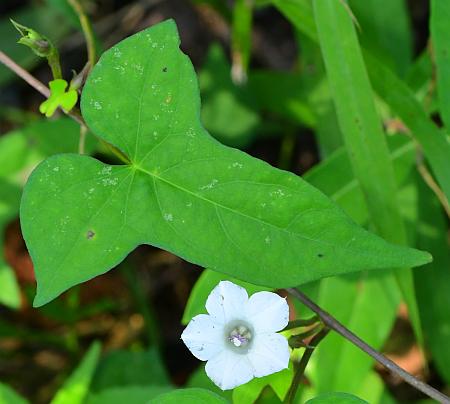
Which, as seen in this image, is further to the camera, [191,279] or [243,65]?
[191,279]

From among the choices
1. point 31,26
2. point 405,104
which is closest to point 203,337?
point 405,104

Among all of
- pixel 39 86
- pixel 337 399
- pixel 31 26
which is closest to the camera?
pixel 337 399

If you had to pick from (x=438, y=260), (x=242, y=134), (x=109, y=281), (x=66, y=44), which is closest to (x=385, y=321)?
(x=438, y=260)

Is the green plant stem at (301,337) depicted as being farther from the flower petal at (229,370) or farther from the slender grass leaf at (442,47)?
the slender grass leaf at (442,47)

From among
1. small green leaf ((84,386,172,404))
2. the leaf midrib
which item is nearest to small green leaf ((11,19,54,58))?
the leaf midrib

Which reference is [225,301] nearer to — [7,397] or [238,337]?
[238,337]

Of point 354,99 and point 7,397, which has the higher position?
point 354,99

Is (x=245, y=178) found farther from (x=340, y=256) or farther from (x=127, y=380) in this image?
(x=127, y=380)
